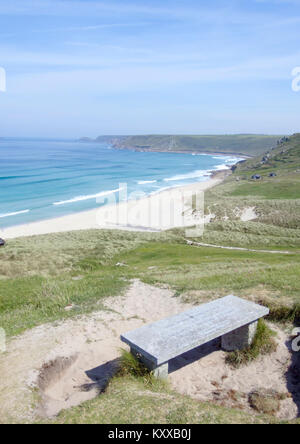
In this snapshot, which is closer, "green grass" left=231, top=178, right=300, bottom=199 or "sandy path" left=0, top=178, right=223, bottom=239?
"sandy path" left=0, top=178, right=223, bottom=239

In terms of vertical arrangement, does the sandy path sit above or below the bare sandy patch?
below

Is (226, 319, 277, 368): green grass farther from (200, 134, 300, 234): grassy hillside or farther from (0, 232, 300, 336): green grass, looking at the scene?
(200, 134, 300, 234): grassy hillside

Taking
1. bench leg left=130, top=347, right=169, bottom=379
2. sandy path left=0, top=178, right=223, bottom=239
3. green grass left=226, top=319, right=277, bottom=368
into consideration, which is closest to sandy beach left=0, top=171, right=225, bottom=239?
sandy path left=0, top=178, right=223, bottom=239

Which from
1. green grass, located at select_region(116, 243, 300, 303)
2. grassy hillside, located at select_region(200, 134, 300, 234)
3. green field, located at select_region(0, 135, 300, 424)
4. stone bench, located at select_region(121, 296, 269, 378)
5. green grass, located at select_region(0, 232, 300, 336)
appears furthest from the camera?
grassy hillside, located at select_region(200, 134, 300, 234)

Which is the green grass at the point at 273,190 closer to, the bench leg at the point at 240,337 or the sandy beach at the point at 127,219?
the sandy beach at the point at 127,219

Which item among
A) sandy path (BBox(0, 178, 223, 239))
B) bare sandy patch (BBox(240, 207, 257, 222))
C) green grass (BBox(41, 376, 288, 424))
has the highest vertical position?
green grass (BBox(41, 376, 288, 424))

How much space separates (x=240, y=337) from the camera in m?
10.1

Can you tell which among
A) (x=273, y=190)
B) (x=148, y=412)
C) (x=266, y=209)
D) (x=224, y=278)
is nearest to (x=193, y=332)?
(x=148, y=412)

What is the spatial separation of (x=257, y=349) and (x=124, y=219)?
45.1 meters

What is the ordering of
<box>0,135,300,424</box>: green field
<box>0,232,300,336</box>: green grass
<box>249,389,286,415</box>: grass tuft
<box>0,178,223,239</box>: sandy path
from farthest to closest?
<box>0,178,223,239</box>: sandy path → <box>0,232,300,336</box>: green grass → <box>249,389,286,415</box>: grass tuft → <box>0,135,300,424</box>: green field

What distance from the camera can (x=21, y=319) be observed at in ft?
40.7

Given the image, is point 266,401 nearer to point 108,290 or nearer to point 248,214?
point 108,290

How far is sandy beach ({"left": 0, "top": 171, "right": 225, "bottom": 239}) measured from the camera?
48.3 metres

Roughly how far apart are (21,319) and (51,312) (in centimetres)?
107
